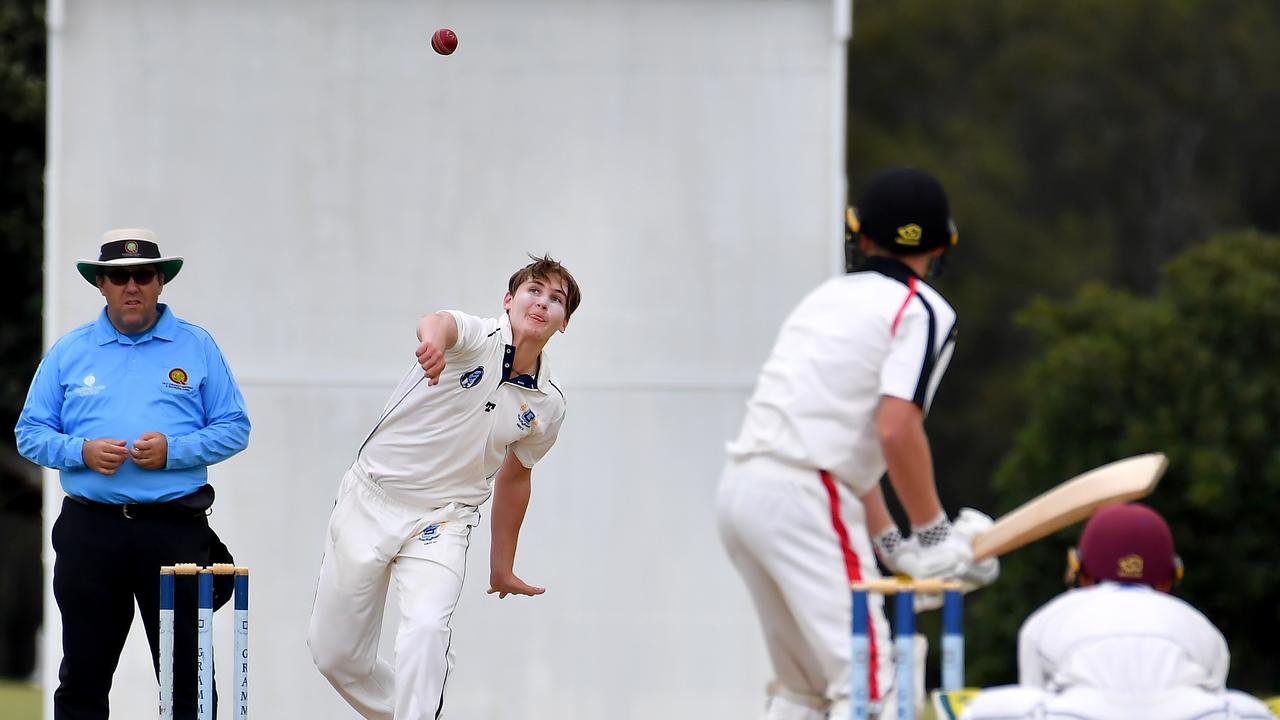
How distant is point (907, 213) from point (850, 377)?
1.41 feet

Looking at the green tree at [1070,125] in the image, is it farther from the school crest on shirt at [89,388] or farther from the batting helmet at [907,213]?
the batting helmet at [907,213]

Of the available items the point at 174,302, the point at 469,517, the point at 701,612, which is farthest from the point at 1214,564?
the point at 469,517

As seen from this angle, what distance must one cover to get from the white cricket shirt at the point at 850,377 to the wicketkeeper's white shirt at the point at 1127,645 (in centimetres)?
54

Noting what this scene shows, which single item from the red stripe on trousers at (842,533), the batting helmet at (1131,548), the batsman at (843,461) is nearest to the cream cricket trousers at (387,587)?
the batsman at (843,461)

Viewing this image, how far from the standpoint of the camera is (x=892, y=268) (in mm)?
4633

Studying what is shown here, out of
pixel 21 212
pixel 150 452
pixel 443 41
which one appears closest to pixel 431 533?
pixel 150 452

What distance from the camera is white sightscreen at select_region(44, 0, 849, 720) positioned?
7871 millimetres

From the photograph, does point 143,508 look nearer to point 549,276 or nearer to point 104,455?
point 104,455

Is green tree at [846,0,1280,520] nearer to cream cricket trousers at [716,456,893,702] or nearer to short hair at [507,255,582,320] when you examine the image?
short hair at [507,255,582,320]

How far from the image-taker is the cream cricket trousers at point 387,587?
16.7ft

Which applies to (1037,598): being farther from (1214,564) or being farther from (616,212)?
(616,212)

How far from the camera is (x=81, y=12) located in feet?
26.0

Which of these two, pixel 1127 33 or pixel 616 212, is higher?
pixel 1127 33

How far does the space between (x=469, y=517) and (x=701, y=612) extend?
8.74 ft
